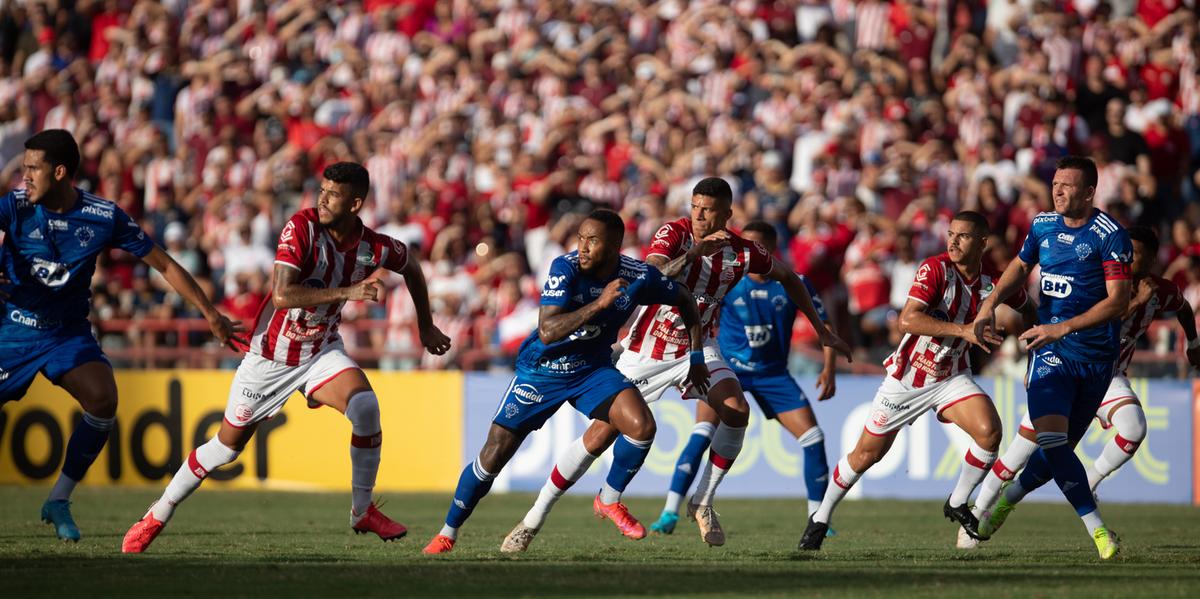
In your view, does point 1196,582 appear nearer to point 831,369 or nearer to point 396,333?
point 831,369

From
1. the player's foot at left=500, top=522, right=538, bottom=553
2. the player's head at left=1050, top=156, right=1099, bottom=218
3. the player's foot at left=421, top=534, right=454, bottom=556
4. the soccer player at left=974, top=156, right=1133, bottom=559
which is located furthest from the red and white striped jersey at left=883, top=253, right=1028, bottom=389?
the player's foot at left=421, top=534, right=454, bottom=556

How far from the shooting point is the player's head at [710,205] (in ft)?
38.5

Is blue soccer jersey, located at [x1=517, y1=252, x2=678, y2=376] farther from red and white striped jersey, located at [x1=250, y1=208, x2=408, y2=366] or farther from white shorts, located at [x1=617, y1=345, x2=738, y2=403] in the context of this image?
white shorts, located at [x1=617, y1=345, x2=738, y2=403]

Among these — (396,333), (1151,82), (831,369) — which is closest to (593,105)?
(396,333)

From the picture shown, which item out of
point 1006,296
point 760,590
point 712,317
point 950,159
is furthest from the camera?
point 950,159

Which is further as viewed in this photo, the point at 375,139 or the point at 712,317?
the point at 375,139

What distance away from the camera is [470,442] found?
19453mm

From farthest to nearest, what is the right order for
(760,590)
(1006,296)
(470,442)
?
1. (470,442)
2. (1006,296)
3. (760,590)

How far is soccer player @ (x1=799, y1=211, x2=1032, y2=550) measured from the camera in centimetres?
1127

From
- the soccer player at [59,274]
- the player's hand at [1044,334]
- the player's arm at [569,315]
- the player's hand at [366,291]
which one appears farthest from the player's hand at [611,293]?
the player's hand at [1044,334]

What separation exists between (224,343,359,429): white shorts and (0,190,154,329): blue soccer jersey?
1.16 metres

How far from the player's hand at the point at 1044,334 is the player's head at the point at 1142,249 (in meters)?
2.50

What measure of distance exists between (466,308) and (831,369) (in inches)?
336

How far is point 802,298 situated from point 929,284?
1.32 meters
